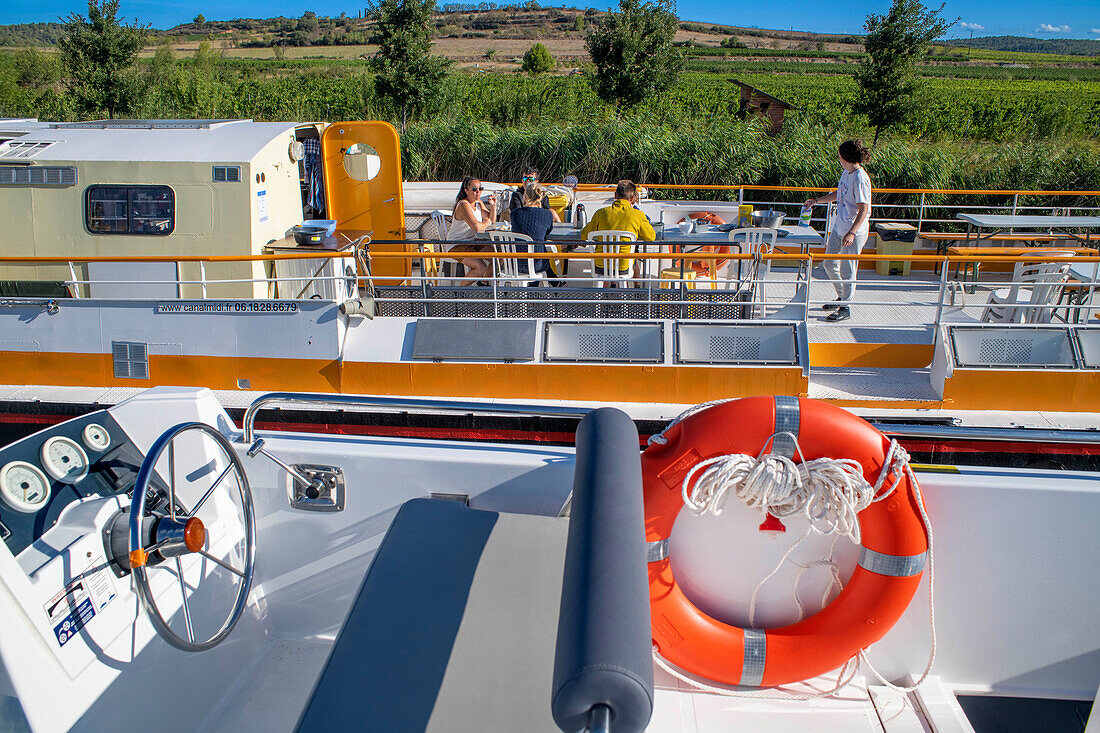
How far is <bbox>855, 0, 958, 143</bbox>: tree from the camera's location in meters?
14.7

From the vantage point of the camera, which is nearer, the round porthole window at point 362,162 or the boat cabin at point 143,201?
the boat cabin at point 143,201

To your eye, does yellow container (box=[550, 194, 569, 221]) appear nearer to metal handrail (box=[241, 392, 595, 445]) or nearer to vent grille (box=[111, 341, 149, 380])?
vent grille (box=[111, 341, 149, 380])

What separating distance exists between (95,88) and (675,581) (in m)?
22.1

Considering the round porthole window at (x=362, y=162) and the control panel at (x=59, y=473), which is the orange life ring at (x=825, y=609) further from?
the round porthole window at (x=362, y=162)

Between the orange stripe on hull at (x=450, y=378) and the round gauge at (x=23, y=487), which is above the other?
the round gauge at (x=23, y=487)

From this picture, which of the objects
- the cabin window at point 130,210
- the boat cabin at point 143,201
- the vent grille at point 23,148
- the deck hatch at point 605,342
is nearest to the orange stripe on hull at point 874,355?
the deck hatch at point 605,342

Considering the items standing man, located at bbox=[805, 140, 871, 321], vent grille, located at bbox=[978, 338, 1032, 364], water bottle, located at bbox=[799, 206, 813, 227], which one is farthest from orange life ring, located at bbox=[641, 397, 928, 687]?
water bottle, located at bbox=[799, 206, 813, 227]

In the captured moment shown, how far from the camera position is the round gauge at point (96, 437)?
299 cm

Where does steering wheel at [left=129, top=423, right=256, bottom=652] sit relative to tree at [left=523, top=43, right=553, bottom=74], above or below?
below

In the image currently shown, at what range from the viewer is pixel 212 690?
118 inches

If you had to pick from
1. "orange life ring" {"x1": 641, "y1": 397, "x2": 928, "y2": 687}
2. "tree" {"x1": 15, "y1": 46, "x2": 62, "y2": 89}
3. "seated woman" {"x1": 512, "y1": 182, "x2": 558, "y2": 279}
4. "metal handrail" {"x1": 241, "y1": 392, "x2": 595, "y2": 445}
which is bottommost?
"orange life ring" {"x1": 641, "y1": 397, "x2": 928, "y2": 687}

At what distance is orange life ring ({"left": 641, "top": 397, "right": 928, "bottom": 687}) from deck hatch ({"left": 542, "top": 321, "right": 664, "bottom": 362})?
2.89 metres

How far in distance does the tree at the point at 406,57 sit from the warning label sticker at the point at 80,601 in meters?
17.2

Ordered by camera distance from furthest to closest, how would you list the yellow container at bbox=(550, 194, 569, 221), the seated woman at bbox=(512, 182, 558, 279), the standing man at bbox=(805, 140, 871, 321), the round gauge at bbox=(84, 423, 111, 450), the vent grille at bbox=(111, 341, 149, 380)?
1. the yellow container at bbox=(550, 194, 569, 221)
2. the seated woman at bbox=(512, 182, 558, 279)
3. the standing man at bbox=(805, 140, 871, 321)
4. the vent grille at bbox=(111, 341, 149, 380)
5. the round gauge at bbox=(84, 423, 111, 450)
